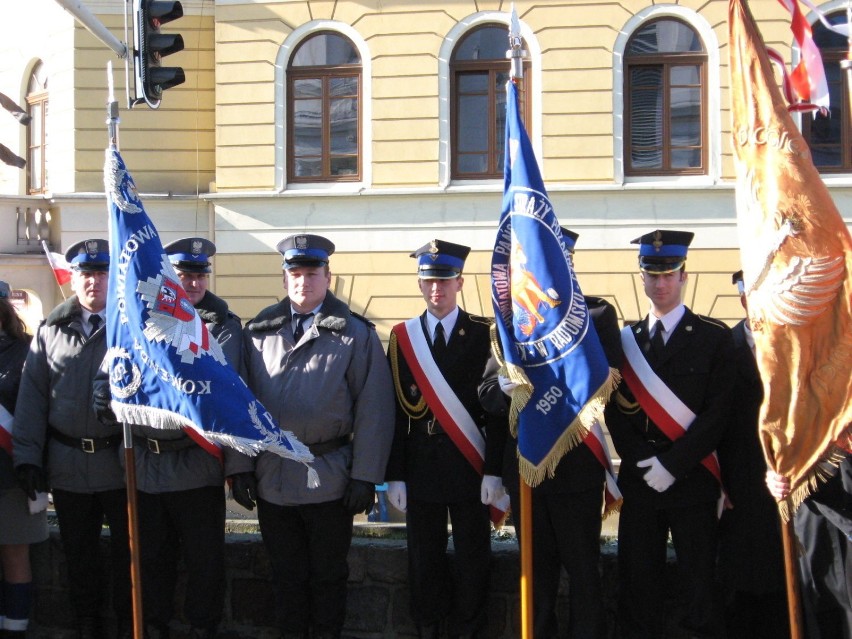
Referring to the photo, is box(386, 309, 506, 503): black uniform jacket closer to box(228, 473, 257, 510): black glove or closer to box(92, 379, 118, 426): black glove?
box(228, 473, 257, 510): black glove

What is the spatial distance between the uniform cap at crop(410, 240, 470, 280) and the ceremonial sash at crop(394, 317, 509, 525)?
0.34 m

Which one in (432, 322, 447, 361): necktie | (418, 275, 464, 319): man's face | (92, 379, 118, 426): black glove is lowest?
(92, 379, 118, 426): black glove

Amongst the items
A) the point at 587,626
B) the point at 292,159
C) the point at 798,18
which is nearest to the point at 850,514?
the point at 587,626

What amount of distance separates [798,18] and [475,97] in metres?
10.4

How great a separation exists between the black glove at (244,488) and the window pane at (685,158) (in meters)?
10.4

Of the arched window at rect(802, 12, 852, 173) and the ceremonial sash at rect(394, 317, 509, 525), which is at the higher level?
the arched window at rect(802, 12, 852, 173)

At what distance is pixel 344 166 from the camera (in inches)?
575

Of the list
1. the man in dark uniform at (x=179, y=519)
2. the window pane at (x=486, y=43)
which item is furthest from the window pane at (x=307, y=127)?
the man in dark uniform at (x=179, y=519)

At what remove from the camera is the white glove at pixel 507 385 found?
4.54m

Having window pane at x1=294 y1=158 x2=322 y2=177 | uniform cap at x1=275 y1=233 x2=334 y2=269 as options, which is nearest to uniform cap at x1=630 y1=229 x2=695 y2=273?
uniform cap at x1=275 y1=233 x2=334 y2=269

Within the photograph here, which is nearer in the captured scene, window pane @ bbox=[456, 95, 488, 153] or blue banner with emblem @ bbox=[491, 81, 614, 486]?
blue banner with emblem @ bbox=[491, 81, 614, 486]

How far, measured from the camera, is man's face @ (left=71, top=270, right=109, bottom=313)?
5.20m

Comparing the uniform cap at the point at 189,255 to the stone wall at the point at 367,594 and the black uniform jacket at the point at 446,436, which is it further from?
the stone wall at the point at 367,594

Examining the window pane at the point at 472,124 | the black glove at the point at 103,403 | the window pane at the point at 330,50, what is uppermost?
the window pane at the point at 330,50
